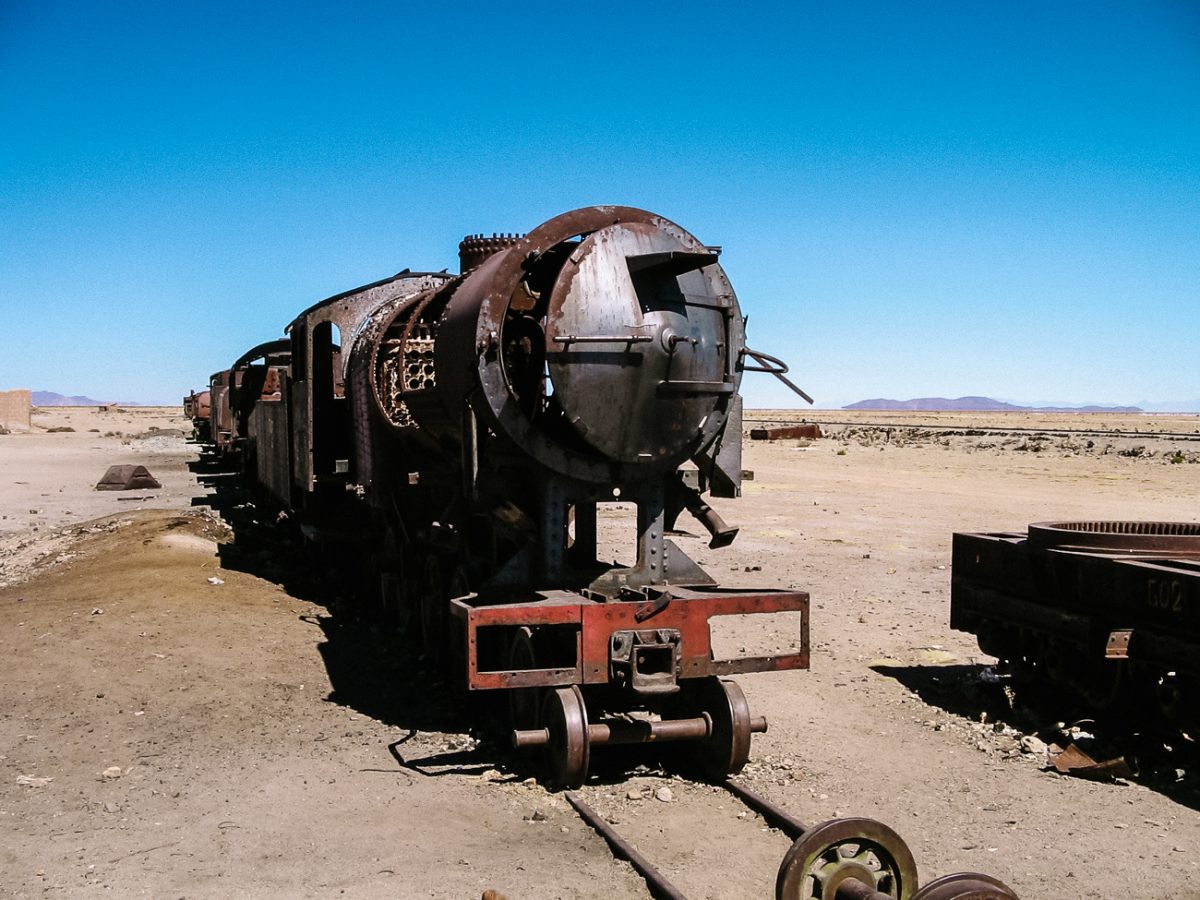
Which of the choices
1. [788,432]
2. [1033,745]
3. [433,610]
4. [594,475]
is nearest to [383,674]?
[433,610]

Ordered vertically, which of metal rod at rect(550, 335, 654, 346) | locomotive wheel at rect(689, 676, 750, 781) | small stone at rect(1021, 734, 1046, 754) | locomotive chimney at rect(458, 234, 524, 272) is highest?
locomotive chimney at rect(458, 234, 524, 272)

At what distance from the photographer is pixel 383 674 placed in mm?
8664

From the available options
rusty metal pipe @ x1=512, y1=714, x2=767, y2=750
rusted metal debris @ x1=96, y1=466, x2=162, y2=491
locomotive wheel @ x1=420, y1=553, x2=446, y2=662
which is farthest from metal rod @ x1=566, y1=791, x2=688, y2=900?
rusted metal debris @ x1=96, y1=466, x2=162, y2=491

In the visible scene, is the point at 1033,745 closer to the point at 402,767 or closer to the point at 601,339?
the point at 601,339

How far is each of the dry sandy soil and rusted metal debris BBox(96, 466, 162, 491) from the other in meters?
12.4

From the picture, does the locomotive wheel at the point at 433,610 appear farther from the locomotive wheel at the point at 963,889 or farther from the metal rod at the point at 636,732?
the locomotive wheel at the point at 963,889

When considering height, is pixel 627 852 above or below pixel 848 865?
below

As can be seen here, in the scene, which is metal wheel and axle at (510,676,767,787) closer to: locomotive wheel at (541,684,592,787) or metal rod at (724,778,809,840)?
locomotive wheel at (541,684,592,787)

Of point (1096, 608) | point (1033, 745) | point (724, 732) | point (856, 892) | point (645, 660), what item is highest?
point (1096, 608)

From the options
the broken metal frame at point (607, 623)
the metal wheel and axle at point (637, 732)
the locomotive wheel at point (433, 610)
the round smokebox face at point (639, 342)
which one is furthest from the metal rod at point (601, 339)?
the locomotive wheel at point (433, 610)

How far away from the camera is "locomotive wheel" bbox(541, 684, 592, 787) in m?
5.82

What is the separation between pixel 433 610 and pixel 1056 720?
469 cm

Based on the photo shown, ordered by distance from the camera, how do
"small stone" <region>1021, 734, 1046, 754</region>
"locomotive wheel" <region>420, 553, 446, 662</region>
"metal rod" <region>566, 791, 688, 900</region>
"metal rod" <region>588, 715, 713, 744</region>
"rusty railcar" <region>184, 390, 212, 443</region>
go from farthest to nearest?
"rusty railcar" <region>184, 390, 212, 443</region> < "locomotive wheel" <region>420, 553, 446, 662</region> < "small stone" <region>1021, 734, 1046, 754</region> < "metal rod" <region>588, 715, 713, 744</region> < "metal rod" <region>566, 791, 688, 900</region>

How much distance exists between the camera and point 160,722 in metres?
7.16
